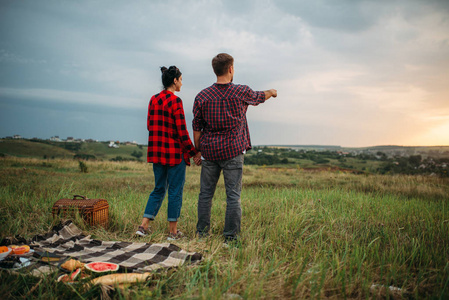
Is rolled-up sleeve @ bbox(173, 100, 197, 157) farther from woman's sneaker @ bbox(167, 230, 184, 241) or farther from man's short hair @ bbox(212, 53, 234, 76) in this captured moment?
woman's sneaker @ bbox(167, 230, 184, 241)

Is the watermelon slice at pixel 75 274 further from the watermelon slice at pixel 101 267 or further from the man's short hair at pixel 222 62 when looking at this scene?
the man's short hair at pixel 222 62

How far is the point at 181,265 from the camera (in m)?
2.39

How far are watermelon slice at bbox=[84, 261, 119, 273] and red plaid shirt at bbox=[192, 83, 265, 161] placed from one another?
161 cm

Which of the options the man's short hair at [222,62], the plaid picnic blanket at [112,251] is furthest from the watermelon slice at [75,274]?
the man's short hair at [222,62]

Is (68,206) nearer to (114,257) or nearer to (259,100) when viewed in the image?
(114,257)

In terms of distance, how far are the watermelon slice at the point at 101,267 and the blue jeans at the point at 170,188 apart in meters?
1.22

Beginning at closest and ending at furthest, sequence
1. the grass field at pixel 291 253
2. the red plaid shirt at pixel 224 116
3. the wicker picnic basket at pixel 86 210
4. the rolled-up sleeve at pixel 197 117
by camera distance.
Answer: the grass field at pixel 291 253
the red plaid shirt at pixel 224 116
the rolled-up sleeve at pixel 197 117
the wicker picnic basket at pixel 86 210

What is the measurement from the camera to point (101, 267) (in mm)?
2264

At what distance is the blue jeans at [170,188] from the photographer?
A: 354 centimetres

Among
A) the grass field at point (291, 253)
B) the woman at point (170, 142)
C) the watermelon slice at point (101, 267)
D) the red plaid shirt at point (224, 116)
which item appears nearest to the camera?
the grass field at point (291, 253)

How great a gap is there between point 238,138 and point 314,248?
5.30 ft

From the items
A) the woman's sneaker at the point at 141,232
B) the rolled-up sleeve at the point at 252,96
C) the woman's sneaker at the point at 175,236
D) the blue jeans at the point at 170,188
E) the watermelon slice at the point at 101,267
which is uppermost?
the rolled-up sleeve at the point at 252,96

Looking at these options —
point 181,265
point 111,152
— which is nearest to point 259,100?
point 181,265

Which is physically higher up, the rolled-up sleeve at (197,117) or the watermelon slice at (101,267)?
the rolled-up sleeve at (197,117)
